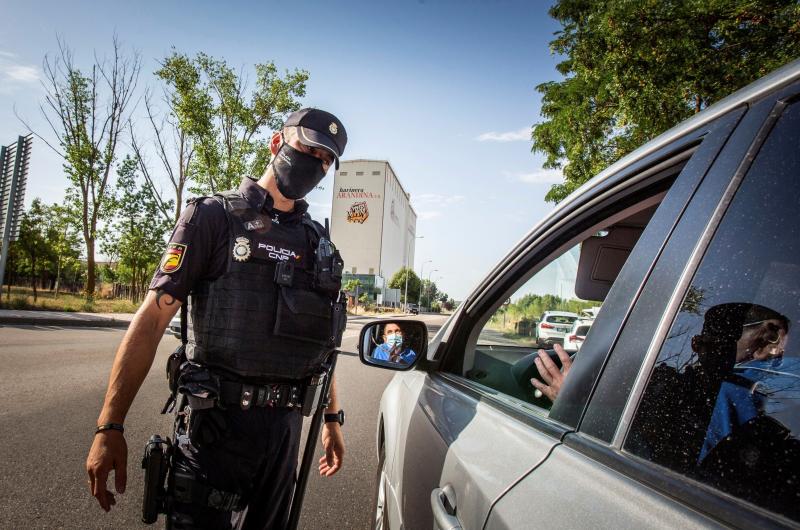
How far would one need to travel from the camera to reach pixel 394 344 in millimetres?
1757

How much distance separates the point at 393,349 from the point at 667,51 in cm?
805

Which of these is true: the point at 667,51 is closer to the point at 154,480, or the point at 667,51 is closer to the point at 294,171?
the point at 294,171

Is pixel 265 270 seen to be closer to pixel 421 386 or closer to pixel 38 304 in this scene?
pixel 421 386

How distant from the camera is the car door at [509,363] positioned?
868 millimetres

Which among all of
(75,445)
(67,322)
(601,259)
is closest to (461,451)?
(601,259)

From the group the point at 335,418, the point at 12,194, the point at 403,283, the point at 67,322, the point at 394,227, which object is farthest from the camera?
the point at 394,227

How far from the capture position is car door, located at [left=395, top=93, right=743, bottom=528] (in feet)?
2.85

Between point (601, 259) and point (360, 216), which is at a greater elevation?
point (360, 216)

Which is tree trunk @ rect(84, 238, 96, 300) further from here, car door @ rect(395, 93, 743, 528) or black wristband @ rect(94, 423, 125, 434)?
car door @ rect(395, 93, 743, 528)

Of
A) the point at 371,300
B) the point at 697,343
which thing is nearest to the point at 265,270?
the point at 697,343

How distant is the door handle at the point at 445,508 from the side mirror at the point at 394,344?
534 mm

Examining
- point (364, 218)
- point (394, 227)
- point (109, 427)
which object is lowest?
point (109, 427)

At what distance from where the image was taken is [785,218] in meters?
0.62

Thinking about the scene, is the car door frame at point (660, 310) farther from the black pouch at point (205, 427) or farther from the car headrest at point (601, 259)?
the black pouch at point (205, 427)
